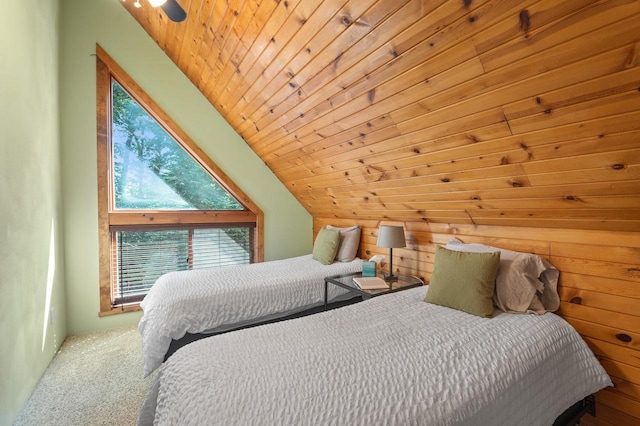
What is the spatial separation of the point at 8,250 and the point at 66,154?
1525 mm

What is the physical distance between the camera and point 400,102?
1730mm

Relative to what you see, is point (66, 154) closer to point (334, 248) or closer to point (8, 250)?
point (8, 250)

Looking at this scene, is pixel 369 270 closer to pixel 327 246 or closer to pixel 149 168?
pixel 327 246

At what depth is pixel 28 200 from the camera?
188 cm

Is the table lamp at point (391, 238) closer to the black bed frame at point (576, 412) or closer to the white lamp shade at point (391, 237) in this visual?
the white lamp shade at point (391, 237)

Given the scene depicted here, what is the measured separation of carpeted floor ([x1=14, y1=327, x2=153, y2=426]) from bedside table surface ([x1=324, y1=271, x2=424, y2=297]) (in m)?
1.49

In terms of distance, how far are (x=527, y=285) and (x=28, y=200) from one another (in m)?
3.01

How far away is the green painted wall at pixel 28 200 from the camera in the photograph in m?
1.56

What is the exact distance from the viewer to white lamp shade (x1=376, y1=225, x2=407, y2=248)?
251 cm

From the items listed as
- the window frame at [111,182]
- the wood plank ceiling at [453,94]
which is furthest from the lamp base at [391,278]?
the window frame at [111,182]

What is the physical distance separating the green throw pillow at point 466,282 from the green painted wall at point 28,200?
92.2 inches

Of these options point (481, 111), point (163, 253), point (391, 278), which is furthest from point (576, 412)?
point (163, 253)

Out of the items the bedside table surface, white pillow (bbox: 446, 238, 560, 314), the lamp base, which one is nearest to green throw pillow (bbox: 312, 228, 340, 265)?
the bedside table surface

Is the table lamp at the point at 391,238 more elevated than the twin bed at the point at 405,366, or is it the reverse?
the table lamp at the point at 391,238
